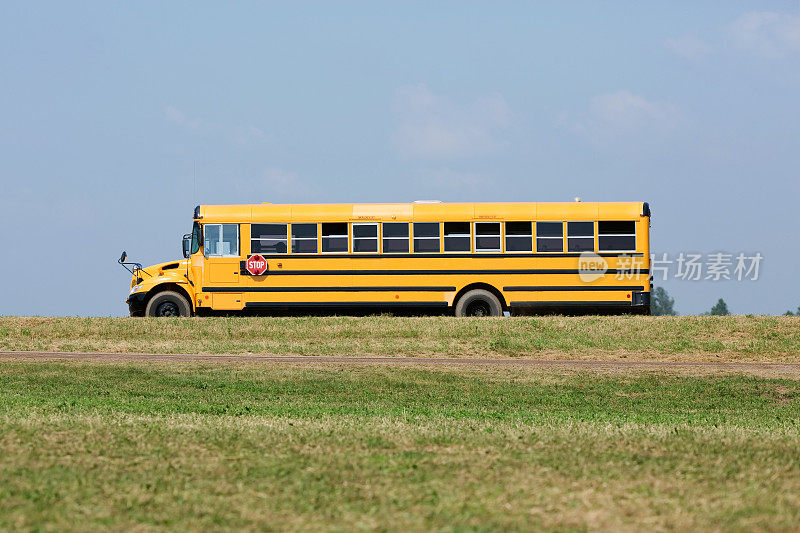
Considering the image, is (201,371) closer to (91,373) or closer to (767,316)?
(91,373)

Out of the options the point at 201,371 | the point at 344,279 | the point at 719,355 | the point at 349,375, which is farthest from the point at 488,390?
the point at 344,279

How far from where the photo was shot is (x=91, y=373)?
17.1m

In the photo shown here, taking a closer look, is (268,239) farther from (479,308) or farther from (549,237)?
(549,237)

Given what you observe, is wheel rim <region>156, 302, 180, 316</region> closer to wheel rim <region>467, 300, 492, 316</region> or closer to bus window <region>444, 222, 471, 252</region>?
bus window <region>444, 222, 471, 252</region>

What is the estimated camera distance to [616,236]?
23.8m

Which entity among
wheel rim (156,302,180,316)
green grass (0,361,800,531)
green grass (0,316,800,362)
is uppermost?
wheel rim (156,302,180,316)

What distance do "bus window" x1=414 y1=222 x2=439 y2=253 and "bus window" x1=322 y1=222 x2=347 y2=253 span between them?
1.84 meters

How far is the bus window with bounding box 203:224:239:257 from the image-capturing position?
79.3 ft

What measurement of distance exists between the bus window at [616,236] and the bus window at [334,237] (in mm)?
6506

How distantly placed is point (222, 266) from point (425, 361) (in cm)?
748

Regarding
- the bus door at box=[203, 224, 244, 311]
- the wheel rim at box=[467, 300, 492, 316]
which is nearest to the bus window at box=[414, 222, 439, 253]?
the wheel rim at box=[467, 300, 492, 316]

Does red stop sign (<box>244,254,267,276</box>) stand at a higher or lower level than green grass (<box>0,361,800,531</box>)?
higher

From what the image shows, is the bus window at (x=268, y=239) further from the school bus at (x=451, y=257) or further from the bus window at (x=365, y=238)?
the bus window at (x=365, y=238)

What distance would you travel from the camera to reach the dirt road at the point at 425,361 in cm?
1856
